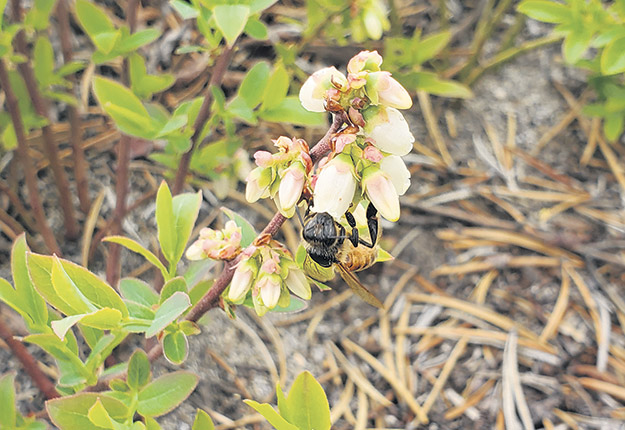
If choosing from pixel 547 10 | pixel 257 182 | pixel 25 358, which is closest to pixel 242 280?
pixel 257 182

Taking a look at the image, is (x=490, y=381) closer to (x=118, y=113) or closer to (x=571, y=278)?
(x=571, y=278)

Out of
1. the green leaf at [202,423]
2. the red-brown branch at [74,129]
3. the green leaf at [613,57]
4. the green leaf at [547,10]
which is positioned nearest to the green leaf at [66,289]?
the green leaf at [202,423]

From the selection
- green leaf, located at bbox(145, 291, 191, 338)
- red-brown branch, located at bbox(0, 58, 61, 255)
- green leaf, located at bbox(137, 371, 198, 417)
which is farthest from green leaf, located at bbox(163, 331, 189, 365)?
red-brown branch, located at bbox(0, 58, 61, 255)

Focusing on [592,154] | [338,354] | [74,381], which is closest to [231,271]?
[74,381]

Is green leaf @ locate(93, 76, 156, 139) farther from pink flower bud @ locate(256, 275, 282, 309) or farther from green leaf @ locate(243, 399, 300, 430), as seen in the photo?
green leaf @ locate(243, 399, 300, 430)

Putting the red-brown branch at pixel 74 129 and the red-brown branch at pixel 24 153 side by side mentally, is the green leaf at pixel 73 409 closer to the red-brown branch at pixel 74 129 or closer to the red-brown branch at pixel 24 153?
the red-brown branch at pixel 24 153
